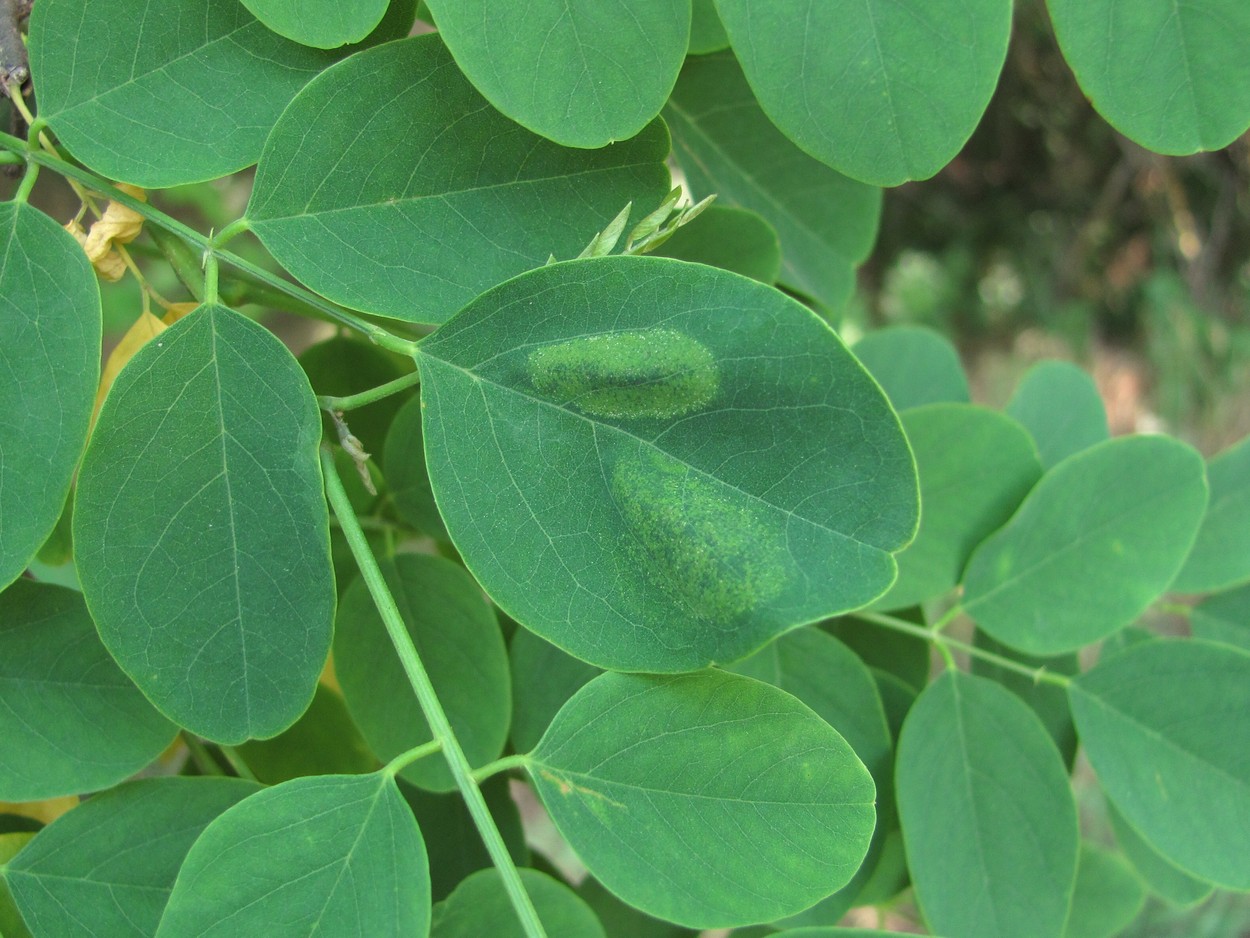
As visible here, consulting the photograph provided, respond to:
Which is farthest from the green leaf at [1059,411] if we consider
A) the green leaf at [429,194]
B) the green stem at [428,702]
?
the green stem at [428,702]

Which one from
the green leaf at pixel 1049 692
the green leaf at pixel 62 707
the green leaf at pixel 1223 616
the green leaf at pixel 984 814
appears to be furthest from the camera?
the green leaf at pixel 1223 616

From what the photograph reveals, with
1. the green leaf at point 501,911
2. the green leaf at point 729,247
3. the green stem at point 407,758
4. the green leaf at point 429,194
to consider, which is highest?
the green leaf at point 429,194

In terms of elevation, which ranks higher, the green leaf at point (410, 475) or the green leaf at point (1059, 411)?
the green leaf at point (410, 475)

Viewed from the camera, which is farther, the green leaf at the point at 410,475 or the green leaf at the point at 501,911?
the green leaf at the point at 410,475

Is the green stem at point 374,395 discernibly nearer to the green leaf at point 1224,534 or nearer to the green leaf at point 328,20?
the green leaf at point 328,20

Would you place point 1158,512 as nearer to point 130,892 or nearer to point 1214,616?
point 1214,616

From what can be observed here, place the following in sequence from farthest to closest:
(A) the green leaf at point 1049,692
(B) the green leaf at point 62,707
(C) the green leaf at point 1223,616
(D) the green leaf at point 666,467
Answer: (C) the green leaf at point 1223,616
(A) the green leaf at point 1049,692
(B) the green leaf at point 62,707
(D) the green leaf at point 666,467
